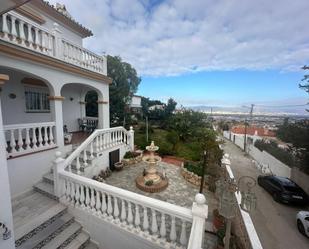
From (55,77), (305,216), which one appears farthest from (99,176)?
(305,216)

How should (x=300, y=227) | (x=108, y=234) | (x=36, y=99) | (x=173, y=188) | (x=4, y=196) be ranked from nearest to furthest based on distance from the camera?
(x=4, y=196)
(x=108, y=234)
(x=173, y=188)
(x=36, y=99)
(x=300, y=227)

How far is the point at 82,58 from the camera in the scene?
292 inches

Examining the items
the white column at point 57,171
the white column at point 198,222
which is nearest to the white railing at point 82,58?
the white column at point 57,171

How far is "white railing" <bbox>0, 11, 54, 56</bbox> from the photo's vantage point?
477 centimetres

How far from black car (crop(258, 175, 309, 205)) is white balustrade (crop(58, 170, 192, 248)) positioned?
33.0 ft

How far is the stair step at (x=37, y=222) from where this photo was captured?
3.59m

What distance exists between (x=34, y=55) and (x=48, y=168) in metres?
3.83

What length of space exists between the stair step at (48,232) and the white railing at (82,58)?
5649mm

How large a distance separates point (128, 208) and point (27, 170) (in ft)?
12.5

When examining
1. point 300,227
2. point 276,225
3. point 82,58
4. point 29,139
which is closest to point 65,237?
point 29,139

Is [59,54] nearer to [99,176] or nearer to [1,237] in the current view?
[99,176]

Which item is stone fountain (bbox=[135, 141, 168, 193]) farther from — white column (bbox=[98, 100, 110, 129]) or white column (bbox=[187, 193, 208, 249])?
white column (bbox=[187, 193, 208, 249])

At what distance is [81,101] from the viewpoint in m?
11.1

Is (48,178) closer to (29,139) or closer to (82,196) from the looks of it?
(29,139)
